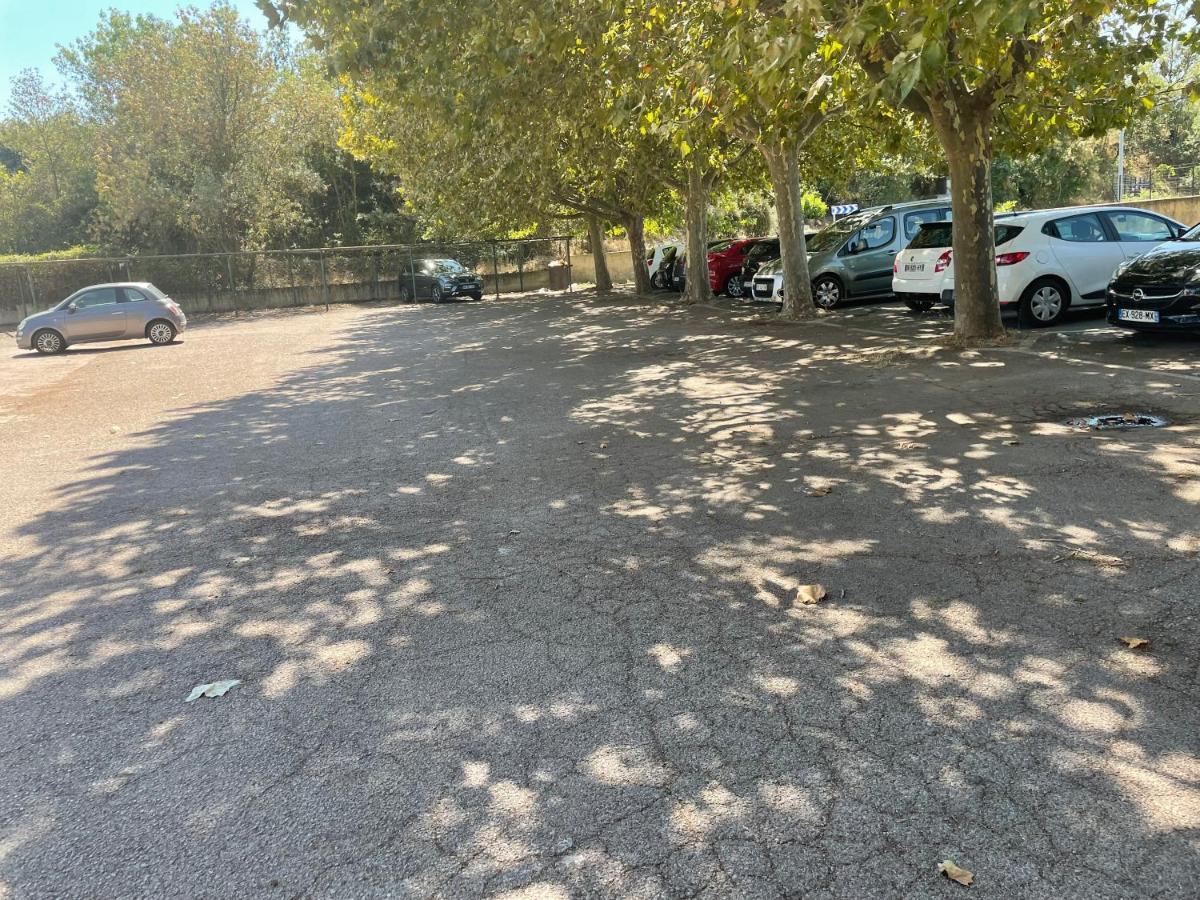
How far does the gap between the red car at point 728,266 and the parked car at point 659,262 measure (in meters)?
4.32

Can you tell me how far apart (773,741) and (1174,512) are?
11.6 ft

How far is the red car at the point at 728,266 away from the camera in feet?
84.8

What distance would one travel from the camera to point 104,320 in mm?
22281

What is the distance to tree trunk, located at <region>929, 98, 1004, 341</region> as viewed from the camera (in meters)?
11.7

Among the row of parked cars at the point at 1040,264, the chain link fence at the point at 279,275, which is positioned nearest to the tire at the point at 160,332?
the chain link fence at the point at 279,275

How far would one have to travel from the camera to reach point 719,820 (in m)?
2.87

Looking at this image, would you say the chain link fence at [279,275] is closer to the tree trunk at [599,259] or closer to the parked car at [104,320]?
the tree trunk at [599,259]

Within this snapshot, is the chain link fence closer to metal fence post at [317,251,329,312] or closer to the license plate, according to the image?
metal fence post at [317,251,329,312]

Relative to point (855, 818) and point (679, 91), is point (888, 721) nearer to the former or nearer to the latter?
point (855, 818)

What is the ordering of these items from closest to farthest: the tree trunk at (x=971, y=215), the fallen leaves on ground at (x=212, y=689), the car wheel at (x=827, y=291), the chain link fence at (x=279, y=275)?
the fallen leaves on ground at (x=212, y=689) → the tree trunk at (x=971, y=215) → the car wheel at (x=827, y=291) → the chain link fence at (x=279, y=275)

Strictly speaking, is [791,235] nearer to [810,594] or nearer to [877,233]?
[877,233]

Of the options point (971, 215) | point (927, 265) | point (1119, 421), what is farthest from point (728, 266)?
point (1119, 421)

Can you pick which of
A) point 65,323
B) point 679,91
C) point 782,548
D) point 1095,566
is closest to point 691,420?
point 679,91

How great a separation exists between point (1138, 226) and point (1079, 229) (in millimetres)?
1001
